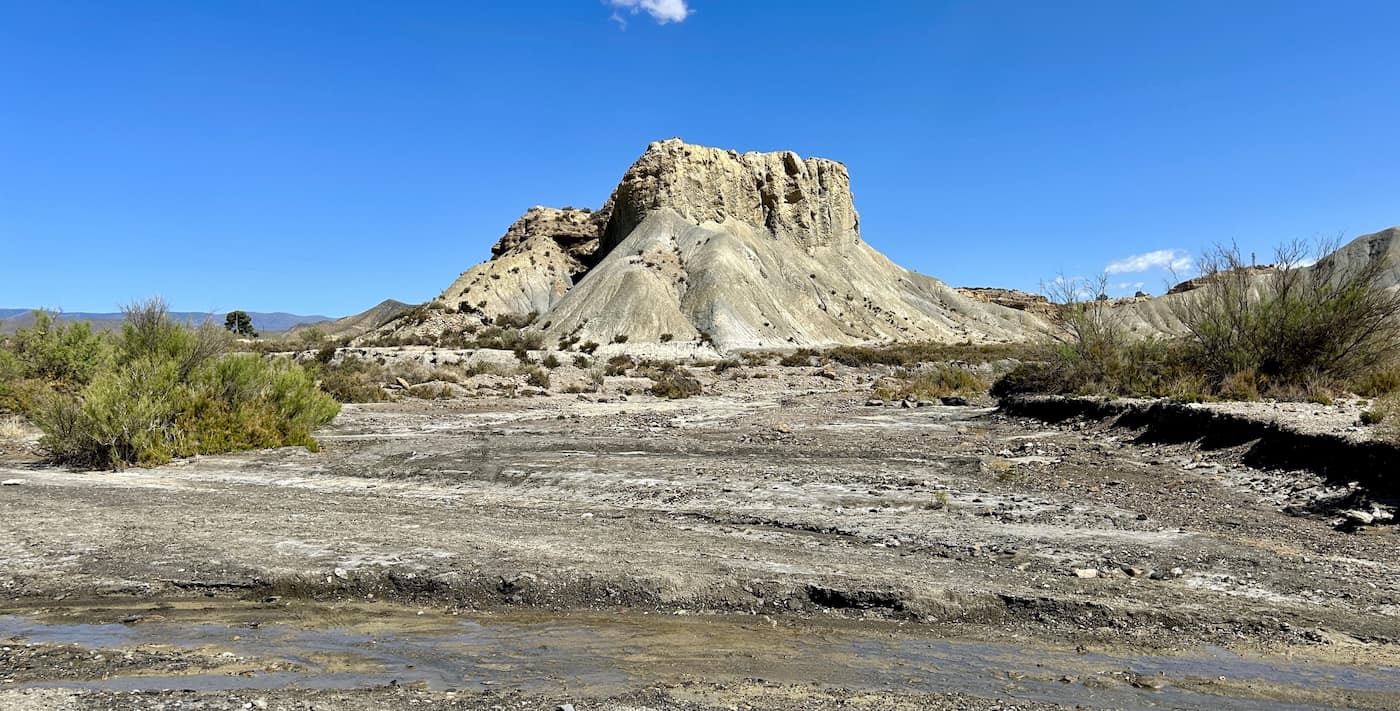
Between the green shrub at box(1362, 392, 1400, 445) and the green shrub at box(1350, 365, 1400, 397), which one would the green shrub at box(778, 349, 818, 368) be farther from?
the green shrub at box(1362, 392, 1400, 445)

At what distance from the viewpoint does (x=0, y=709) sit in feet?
13.1

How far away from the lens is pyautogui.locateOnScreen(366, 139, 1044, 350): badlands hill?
57.4 m

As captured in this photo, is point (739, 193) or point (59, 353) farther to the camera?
point (739, 193)

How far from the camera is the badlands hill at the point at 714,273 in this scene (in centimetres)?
5744

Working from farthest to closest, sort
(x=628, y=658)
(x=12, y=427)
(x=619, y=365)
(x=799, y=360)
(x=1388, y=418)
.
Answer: (x=799, y=360), (x=619, y=365), (x=12, y=427), (x=1388, y=418), (x=628, y=658)

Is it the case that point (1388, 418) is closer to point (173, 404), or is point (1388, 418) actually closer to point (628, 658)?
point (628, 658)

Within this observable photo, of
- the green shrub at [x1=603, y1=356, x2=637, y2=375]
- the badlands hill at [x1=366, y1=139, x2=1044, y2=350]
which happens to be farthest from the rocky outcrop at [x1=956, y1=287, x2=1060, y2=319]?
the green shrub at [x1=603, y1=356, x2=637, y2=375]

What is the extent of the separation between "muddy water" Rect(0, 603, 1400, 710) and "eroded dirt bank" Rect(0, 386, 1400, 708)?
5 cm

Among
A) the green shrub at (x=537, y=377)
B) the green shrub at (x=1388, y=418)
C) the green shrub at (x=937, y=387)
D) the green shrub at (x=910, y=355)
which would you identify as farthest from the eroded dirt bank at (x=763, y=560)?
the green shrub at (x=910, y=355)

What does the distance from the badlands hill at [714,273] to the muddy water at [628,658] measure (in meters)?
47.5

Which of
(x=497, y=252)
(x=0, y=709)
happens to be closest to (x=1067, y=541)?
(x=0, y=709)

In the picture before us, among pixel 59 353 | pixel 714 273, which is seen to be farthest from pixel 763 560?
pixel 714 273

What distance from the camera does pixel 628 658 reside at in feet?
16.3

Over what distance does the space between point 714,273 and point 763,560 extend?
54937 mm
